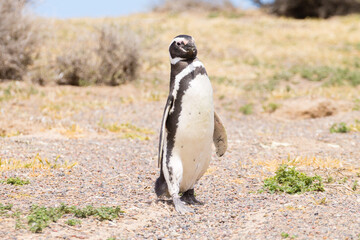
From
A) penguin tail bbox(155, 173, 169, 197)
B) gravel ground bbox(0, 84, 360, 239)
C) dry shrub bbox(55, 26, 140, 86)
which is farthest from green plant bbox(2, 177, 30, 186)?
dry shrub bbox(55, 26, 140, 86)

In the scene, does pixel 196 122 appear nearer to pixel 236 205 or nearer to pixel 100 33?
pixel 236 205

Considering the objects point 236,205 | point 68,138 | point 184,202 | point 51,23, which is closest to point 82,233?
point 184,202

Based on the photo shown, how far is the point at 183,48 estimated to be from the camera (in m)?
4.62

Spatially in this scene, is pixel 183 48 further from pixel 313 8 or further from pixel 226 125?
pixel 313 8

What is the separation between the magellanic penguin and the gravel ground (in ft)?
1.21

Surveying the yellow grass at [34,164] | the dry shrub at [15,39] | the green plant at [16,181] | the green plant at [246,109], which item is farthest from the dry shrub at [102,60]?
the green plant at [16,181]

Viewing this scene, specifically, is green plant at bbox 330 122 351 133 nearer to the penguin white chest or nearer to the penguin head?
the penguin white chest

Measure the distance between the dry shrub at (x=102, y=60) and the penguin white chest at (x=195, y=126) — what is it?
8.76m

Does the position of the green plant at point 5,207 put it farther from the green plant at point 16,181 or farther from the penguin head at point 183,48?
the penguin head at point 183,48

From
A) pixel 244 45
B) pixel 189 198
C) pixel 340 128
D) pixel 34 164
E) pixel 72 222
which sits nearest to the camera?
pixel 72 222

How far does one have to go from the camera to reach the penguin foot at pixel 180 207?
4574 millimetres

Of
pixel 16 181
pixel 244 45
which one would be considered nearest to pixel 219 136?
pixel 16 181

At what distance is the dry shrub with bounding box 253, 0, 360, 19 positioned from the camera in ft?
93.4

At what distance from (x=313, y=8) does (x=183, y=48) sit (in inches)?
1056
